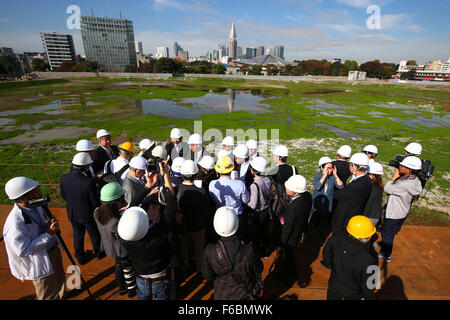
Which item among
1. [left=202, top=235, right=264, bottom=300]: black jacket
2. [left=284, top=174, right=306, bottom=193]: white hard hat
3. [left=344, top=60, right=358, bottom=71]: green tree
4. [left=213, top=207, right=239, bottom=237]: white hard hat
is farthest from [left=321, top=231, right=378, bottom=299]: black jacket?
[left=344, top=60, right=358, bottom=71]: green tree

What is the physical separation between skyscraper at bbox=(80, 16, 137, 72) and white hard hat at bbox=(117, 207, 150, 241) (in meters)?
144

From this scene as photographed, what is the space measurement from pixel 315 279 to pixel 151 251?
3069 millimetres

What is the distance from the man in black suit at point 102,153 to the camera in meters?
5.02

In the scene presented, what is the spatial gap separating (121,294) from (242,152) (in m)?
3.38

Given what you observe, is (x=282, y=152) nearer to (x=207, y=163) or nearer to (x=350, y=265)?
(x=207, y=163)

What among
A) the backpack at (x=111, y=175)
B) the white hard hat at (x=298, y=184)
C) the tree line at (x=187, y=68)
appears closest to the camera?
the white hard hat at (x=298, y=184)

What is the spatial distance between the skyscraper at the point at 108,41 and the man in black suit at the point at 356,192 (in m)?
144

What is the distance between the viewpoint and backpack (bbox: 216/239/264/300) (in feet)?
7.32

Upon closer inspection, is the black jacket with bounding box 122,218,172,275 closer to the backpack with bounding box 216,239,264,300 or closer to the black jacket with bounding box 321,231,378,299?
the backpack with bounding box 216,239,264,300

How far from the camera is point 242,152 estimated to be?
15.2ft

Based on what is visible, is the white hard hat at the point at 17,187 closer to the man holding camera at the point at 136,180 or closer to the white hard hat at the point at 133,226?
the man holding camera at the point at 136,180

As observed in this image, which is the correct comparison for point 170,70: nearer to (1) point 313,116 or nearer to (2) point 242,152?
(1) point 313,116

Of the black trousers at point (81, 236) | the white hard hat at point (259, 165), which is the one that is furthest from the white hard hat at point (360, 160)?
the black trousers at point (81, 236)
